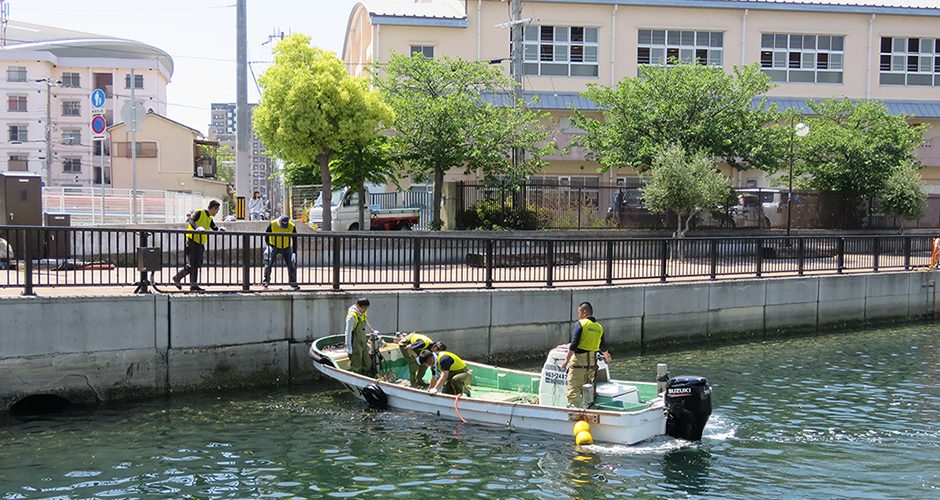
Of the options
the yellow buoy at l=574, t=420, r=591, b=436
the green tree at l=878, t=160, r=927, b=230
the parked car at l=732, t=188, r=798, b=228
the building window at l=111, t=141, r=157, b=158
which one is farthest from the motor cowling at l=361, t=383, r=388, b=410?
the building window at l=111, t=141, r=157, b=158

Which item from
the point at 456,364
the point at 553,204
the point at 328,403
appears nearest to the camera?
the point at 456,364

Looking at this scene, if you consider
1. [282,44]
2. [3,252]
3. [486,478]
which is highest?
[282,44]

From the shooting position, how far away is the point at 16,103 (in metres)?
61.1

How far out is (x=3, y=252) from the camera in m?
14.6

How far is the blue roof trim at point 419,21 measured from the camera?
33.2m

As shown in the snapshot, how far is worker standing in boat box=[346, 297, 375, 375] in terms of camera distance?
12.5 meters

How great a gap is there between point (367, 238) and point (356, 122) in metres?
8.35

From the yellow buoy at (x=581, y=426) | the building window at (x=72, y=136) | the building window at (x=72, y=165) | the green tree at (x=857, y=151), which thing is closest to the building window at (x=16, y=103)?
the building window at (x=72, y=136)

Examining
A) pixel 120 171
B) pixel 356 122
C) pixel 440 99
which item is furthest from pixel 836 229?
pixel 120 171

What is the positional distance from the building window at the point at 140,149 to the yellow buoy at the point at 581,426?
49.0 meters

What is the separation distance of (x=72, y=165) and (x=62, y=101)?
17.3 ft

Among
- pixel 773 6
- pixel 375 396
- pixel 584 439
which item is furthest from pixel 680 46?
pixel 584 439

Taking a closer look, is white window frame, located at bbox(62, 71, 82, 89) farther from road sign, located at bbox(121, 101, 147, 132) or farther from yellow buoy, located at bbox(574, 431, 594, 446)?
yellow buoy, located at bbox(574, 431, 594, 446)

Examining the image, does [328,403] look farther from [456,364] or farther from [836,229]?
[836,229]
